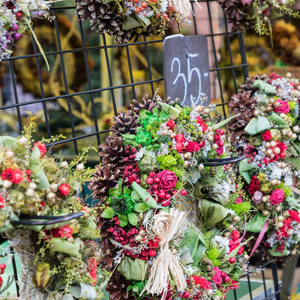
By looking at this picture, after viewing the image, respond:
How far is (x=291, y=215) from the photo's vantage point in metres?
1.66

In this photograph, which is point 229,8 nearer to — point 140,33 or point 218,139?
point 140,33

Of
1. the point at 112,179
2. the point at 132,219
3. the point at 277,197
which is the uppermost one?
the point at 112,179

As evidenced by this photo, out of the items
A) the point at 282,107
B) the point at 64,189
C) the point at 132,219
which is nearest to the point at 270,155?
the point at 282,107

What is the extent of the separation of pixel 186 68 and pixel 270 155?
1.38 ft

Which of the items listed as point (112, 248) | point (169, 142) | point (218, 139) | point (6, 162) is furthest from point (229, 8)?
point (6, 162)

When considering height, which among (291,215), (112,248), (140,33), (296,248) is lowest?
(296,248)

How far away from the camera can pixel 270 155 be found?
1.59 meters

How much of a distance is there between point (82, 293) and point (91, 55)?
1496 millimetres

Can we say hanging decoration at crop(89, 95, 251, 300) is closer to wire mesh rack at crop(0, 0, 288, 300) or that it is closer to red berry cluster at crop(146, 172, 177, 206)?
red berry cluster at crop(146, 172, 177, 206)

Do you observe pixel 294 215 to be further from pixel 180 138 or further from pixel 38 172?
pixel 38 172

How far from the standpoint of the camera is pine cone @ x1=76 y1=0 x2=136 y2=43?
1.26 m

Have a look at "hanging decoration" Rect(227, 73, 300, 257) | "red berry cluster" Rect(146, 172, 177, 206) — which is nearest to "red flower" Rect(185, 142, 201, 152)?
"red berry cluster" Rect(146, 172, 177, 206)

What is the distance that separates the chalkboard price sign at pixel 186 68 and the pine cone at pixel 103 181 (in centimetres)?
33

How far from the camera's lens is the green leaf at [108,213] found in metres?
1.20
